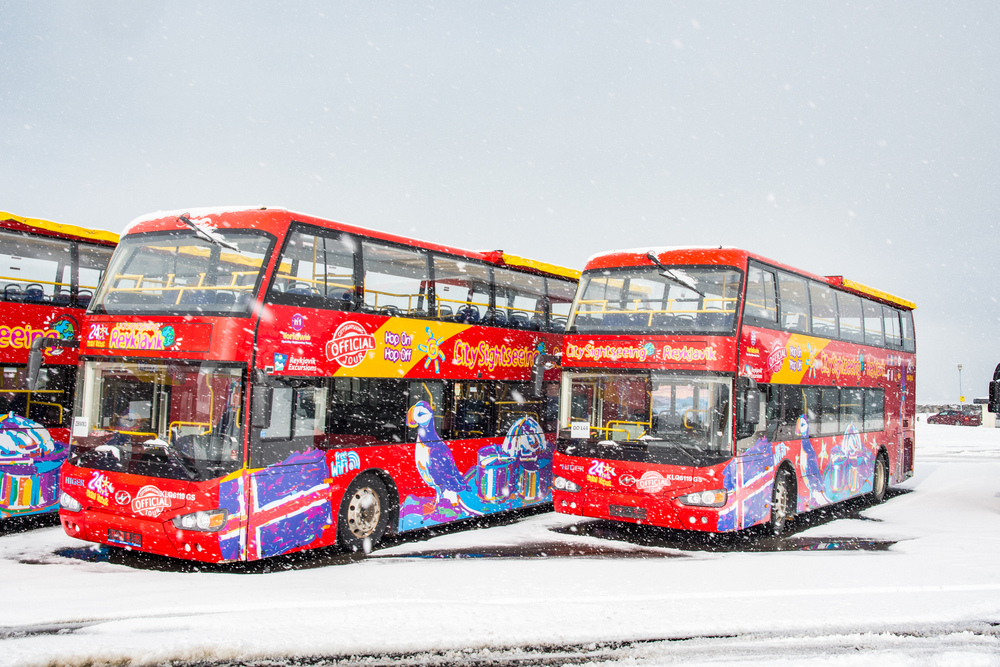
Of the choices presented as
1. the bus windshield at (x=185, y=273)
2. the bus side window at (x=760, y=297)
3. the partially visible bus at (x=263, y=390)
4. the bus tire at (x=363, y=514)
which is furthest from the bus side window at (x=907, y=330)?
the bus windshield at (x=185, y=273)

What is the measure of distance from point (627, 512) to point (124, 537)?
605cm

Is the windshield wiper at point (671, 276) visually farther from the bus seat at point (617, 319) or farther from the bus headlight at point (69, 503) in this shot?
the bus headlight at point (69, 503)

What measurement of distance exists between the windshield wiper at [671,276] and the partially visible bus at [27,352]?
25.7 ft

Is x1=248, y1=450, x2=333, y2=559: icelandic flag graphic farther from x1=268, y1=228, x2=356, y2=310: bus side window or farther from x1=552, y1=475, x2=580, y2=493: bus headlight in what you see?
x1=552, y1=475, x2=580, y2=493: bus headlight

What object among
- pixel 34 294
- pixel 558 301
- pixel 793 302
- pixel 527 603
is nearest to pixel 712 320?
pixel 793 302

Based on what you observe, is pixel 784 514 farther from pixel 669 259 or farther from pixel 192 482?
pixel 192 482

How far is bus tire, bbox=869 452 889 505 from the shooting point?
17000 mm

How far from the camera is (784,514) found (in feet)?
41.6

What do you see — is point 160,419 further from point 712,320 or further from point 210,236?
point 712,320

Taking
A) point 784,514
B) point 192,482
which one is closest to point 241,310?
point 192,482

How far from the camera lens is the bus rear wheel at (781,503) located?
1236cm

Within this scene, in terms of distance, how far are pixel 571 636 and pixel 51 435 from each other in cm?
803

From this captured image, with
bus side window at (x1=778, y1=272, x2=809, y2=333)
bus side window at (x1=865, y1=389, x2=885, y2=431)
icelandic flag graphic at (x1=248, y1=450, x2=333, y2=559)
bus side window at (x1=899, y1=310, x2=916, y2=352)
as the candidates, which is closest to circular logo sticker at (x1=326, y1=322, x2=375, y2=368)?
icelandic flag graphic at (x1=248, y1=450, x2=333, y2=559)

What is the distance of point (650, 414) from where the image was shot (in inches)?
439
